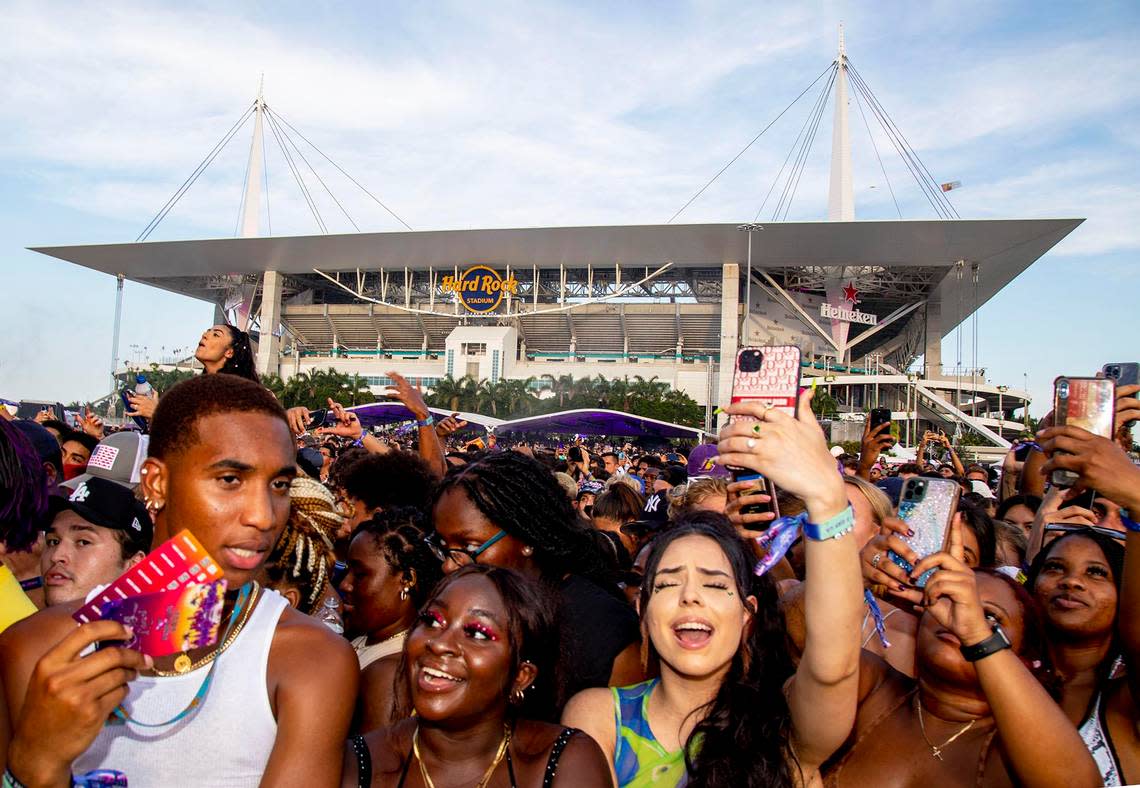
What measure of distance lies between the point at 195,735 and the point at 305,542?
1.09 metres

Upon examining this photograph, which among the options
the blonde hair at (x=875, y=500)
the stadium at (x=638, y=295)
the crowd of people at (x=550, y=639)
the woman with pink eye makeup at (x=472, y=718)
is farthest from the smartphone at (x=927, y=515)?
the stadium at (x=638, y=295)

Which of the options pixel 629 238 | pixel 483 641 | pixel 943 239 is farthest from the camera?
pixel 629 238

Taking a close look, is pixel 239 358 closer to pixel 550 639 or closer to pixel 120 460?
pixel 120 460

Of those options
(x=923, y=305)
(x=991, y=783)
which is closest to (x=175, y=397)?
(x=991, y=783)

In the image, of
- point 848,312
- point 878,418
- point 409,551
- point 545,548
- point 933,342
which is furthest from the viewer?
point 933,342

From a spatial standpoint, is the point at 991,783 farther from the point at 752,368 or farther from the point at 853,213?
the point at 853,213

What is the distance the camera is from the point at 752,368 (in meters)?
1.91

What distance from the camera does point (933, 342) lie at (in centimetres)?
5406

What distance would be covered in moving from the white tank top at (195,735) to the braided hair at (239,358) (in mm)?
2094

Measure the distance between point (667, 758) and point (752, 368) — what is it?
1066 millimetres

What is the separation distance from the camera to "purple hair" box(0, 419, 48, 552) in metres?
1.95

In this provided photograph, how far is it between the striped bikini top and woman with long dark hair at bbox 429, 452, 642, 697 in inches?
10.2

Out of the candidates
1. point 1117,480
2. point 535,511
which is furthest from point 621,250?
point 1117,480

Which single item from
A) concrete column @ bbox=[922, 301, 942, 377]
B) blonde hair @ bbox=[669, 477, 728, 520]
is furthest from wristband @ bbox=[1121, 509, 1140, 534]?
concrete column @ bbox=[922, 301, 942, 377]
